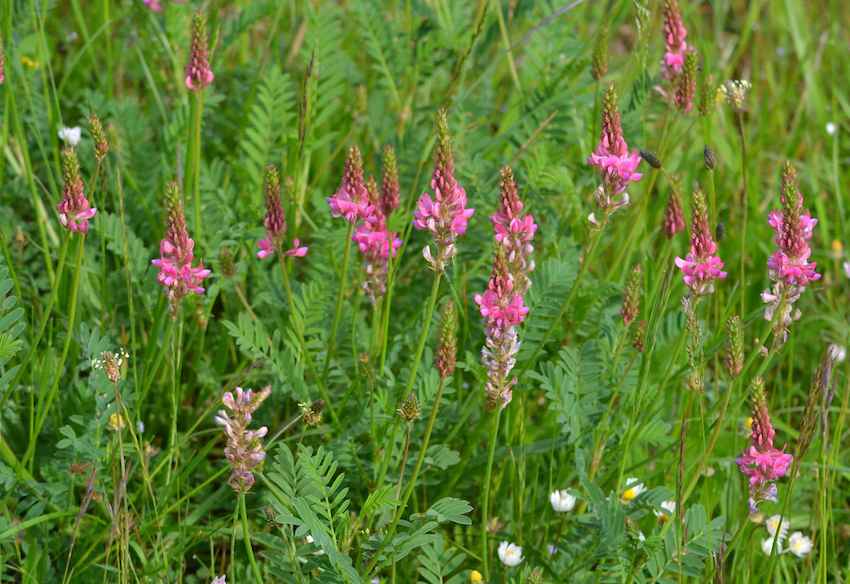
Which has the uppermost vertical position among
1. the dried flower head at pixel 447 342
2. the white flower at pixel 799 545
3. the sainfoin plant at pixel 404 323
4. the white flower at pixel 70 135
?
the dried flower head at pixel 447 342

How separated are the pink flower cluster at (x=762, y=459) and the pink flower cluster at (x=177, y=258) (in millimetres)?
909

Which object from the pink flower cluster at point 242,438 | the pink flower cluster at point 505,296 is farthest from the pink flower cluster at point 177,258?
the pink flower cluster at point 505,296

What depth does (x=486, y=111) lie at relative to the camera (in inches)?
130

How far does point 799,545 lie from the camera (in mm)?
2297

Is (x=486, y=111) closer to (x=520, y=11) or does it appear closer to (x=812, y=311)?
(x=520, y=11)

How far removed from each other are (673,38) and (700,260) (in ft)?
2.32

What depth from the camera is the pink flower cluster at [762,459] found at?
1785mm

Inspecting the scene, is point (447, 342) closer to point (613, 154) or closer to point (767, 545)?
point (613, 154)

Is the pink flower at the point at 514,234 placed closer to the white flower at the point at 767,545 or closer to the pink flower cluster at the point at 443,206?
the pink flower cluster at the point at 443,206

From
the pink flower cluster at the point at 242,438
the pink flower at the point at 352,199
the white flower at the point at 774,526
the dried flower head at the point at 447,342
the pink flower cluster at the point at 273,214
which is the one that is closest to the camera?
the pink flower cluster at the point at 242,438

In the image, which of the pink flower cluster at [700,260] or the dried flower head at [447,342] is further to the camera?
the pink flower cluster at [700,260]

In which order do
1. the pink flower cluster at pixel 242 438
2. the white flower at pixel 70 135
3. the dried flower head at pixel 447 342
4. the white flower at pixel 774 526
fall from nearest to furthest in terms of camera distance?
the pink flower cluster at pixel 242 438 → the dried flower head at pixel 447 342 → the white flower at pixel 774 526 → the white flower at pixel 70 135

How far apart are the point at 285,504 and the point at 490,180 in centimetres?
118

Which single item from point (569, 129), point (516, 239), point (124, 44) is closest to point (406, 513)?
point (516, 239)
